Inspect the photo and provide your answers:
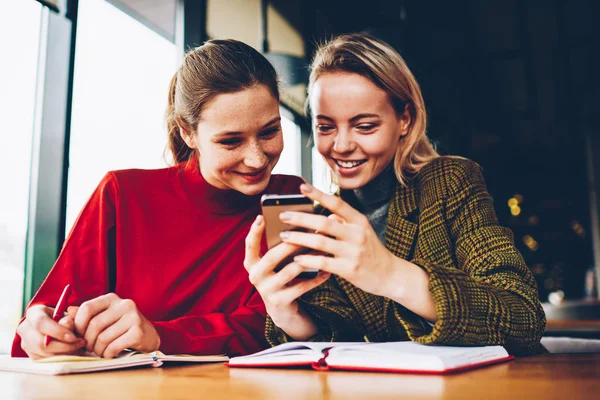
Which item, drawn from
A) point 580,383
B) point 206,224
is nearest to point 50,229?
point 206,224

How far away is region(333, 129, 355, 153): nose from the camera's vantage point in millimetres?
1447

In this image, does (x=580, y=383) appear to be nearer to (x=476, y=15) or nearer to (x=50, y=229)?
(x=50, y=229)

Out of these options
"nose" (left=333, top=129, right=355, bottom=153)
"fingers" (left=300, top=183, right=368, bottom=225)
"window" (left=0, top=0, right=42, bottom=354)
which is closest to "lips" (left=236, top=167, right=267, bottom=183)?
"nose" (left=333, top=129, right=355, bottom=153)

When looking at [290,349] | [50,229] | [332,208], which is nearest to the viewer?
[332,208]

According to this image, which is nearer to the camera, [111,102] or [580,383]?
[580,383]

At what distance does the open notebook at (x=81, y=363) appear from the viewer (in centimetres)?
91

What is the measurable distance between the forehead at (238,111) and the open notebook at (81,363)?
2.00 ft

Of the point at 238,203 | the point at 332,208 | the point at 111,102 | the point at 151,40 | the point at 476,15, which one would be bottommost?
the point at 332,208

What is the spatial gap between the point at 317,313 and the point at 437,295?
37 centimetres

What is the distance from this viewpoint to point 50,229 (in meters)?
2.03

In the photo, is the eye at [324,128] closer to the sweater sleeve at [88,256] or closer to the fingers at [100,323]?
the sweater sleeve at [88,256]

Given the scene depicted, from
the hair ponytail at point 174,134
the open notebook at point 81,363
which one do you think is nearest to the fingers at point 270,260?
the open notebook at point 81,363

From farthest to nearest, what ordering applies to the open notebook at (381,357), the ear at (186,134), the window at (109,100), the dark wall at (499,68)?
the dark wall at (499,68)
the window at (109,100)
the ear at (186,134)
the open notebook at (381,357)

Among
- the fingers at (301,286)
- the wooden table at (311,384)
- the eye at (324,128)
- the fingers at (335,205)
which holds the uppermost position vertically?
the eye at (324,128)
